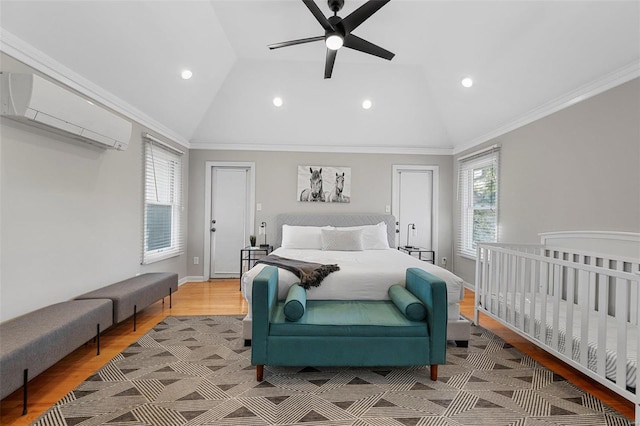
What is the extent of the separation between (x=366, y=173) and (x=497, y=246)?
265 cm

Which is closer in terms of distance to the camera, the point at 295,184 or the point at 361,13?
the point at 361,13

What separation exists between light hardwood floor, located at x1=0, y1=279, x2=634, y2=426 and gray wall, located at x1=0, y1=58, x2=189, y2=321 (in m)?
0.52

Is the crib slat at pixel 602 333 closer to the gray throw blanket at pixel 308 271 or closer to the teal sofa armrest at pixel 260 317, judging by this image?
the gray throw blanket at pixel 308 271

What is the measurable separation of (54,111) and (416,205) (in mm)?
5008

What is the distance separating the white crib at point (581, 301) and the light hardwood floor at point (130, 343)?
0.25 meters

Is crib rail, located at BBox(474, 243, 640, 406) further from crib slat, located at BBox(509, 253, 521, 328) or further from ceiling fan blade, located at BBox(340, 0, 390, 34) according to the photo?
ceiling fan blade, located at BBox(340, 0, 390, 34)

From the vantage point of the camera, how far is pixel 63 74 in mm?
2658

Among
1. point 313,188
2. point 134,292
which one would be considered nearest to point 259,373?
point 134,292

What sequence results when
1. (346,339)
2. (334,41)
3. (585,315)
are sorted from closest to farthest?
(585,315)
(346,339)
(334,41)

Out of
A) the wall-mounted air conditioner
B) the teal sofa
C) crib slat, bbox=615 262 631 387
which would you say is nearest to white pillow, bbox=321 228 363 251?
the teal sofa

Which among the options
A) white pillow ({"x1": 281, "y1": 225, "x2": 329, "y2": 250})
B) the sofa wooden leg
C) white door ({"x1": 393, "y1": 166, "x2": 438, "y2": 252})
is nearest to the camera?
the sofa wooden leg

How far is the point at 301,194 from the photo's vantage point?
17.7 ft

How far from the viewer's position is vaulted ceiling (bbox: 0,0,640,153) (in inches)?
96.8

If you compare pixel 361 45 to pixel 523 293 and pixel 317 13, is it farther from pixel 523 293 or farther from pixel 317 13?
pixel 523 293
